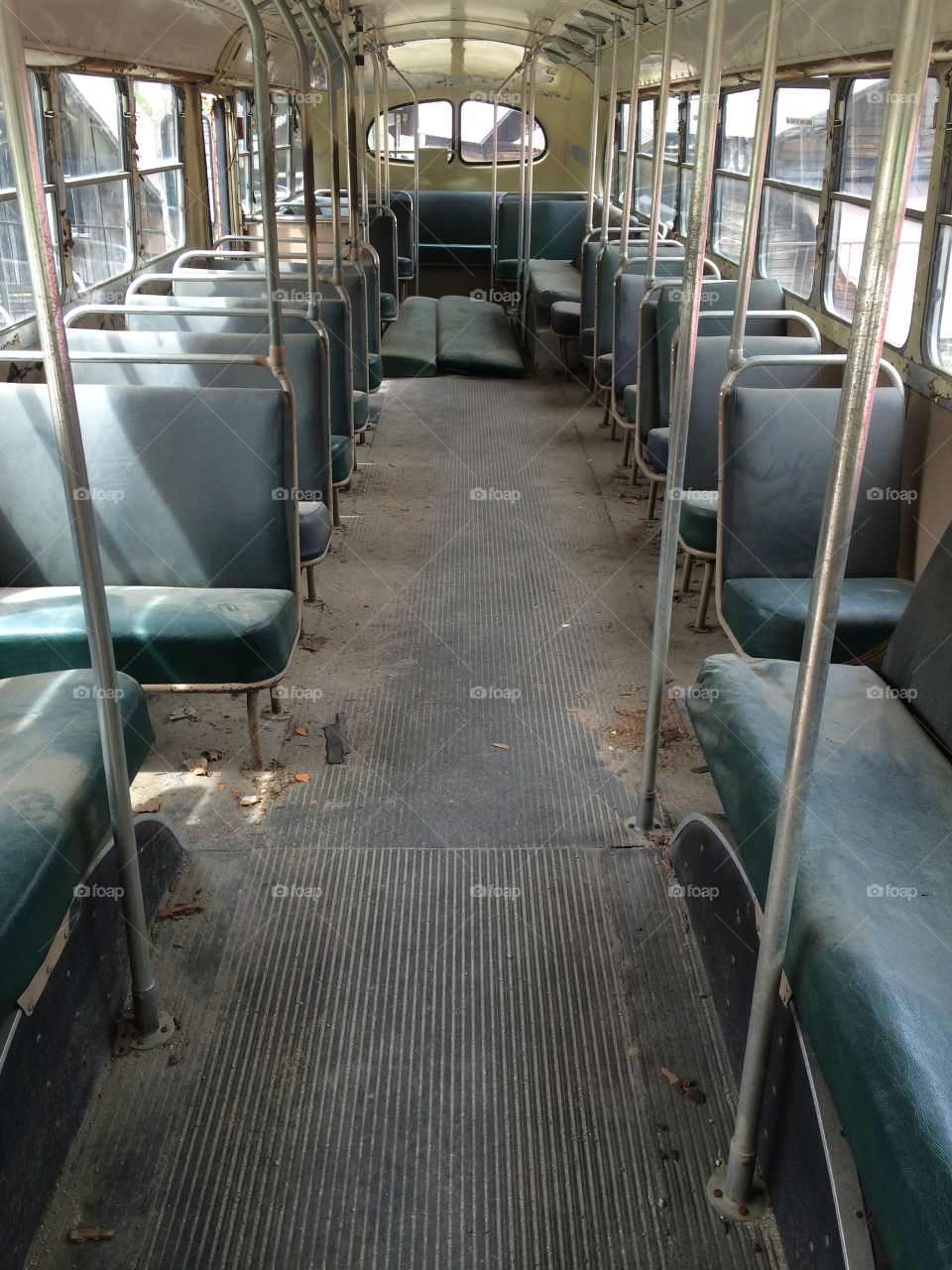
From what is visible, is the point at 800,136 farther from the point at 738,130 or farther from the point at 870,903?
the point at 870,903

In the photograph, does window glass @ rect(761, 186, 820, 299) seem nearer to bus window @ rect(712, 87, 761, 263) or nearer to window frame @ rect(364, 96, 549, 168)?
bus window @ rect(712, 87, 761, 263)

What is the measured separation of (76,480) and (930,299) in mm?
3117

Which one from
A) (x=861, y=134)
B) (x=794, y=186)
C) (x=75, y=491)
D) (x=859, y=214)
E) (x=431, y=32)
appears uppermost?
(x=431, y=32)

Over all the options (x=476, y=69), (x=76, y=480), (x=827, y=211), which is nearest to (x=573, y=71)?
(x=476, y=69)

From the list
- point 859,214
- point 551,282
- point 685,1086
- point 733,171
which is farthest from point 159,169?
point 685,1086

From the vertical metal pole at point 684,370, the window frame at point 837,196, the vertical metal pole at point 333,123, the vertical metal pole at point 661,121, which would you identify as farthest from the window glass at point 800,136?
the vertical metal pole at point 684,370

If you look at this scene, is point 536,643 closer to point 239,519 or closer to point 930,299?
point 239,519

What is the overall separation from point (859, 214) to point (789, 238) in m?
0.98

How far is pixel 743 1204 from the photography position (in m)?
1.98

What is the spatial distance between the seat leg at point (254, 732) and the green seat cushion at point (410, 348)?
6088 millimetres

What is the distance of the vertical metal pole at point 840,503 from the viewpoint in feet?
4.19

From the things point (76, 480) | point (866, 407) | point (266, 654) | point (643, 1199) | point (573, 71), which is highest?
point (573, 71)

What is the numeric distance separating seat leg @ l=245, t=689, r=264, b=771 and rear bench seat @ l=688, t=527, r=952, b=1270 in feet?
4.35

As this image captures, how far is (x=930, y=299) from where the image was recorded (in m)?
3.83
